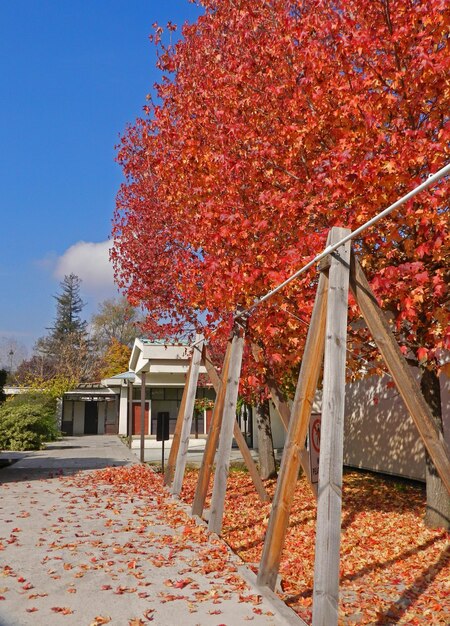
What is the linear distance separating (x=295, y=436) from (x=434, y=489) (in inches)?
172

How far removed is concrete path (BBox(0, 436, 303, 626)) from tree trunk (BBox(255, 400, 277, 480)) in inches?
139

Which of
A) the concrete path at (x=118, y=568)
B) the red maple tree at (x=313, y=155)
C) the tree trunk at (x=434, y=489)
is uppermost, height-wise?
the red maple tree at (x=313, y=155)

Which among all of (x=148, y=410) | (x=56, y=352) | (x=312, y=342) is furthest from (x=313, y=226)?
(x=56, y=352)

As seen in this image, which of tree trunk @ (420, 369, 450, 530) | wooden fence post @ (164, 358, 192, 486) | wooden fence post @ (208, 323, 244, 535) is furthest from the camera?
wooden fence post @ (164, 358, 192, 486)

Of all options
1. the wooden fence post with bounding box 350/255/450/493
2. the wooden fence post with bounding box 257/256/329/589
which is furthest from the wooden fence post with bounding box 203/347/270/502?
the wooden fence post with bounding box 350/255/450/493

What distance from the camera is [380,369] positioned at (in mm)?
8406

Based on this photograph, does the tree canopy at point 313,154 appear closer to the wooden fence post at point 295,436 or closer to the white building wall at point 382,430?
the wooden fence post at point 295,436

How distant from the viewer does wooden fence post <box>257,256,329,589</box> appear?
5029 mm

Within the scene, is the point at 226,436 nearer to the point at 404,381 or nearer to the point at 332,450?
the point at 332,450

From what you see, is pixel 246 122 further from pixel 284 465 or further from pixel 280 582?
pixel 280 582

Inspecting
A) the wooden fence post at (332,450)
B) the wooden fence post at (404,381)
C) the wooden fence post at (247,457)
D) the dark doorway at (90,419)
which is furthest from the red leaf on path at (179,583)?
the dark doorway at (90,419)

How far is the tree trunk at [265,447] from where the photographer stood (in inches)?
575

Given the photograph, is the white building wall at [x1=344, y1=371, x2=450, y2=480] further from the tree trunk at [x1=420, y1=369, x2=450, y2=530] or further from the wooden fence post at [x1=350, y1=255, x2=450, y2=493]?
the wooden fence post at [x1=350, y1=255, x2=450, y2=493]

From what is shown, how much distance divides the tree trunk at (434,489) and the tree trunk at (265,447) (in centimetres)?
646
